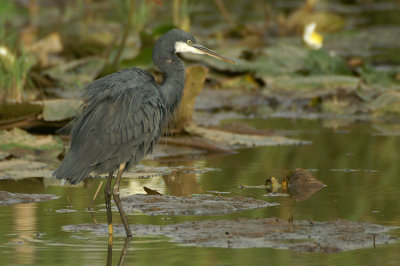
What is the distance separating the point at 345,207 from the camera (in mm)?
5355

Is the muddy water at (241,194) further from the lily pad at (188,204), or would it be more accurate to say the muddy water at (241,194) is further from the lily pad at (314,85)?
the lily pad at (314,85)

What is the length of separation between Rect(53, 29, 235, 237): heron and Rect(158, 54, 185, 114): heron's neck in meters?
0.14

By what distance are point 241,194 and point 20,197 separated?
57.5 inches

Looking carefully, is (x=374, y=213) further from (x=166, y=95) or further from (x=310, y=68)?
(x=310, y=68)

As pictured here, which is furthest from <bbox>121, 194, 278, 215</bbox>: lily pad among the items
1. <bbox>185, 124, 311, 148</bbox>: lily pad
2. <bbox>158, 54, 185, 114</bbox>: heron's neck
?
<bbox>185, 124, 311, 148</bbox>: lily pad

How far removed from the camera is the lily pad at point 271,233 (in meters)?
4.36

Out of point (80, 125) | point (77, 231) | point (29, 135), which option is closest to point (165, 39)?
point (80, 125)

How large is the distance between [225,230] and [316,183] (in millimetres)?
1506

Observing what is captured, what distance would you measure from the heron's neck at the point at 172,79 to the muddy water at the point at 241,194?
0.72 meters

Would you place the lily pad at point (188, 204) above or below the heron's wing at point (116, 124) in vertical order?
below

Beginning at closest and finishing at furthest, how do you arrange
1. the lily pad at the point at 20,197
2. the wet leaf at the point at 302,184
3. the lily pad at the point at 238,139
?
1. the lily pad at the point at 20,197
2. the wet leaf at the point at 302,184
3. the lily pad at the point at 238,139

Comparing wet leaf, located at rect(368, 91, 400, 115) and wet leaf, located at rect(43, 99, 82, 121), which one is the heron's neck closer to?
wet leaf, located at rect(43, 99, 82, 121)

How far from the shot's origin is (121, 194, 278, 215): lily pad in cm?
524

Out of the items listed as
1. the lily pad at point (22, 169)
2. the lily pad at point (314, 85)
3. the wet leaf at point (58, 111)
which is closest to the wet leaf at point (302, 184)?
the lily pad at point (22, 169)
